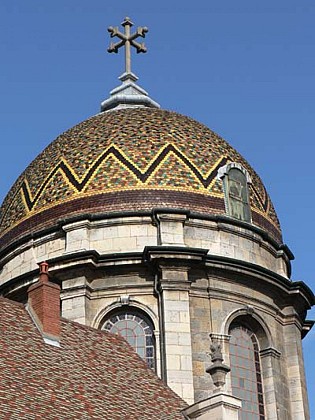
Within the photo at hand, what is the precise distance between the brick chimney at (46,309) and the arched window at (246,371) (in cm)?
788

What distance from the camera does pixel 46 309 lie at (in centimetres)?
2148

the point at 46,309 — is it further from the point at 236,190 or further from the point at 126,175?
the point at 236,190

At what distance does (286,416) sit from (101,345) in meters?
8.63

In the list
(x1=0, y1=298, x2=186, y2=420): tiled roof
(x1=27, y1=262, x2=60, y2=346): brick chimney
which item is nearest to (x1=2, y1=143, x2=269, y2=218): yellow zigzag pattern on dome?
(x1=0, y1=298, x2=186, y2=420): tiled roof

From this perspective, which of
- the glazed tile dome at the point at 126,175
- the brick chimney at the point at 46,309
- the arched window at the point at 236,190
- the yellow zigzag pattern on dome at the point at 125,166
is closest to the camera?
the brick chimney at the point at 46,309

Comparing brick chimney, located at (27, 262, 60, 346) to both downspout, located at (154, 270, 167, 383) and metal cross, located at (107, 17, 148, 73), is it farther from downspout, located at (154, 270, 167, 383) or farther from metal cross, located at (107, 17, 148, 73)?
metal cross, located at (107, 17, 148, 73)

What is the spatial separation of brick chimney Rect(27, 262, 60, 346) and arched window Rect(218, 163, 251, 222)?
31.8ft

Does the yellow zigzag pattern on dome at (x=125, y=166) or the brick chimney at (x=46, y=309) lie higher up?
the yellow zigzag pattern on dome at (x=125, y=166)

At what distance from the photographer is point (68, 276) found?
1152 inches

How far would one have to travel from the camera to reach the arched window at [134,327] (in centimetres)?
2855

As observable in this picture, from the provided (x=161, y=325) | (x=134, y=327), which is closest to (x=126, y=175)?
(x=134, y=327)

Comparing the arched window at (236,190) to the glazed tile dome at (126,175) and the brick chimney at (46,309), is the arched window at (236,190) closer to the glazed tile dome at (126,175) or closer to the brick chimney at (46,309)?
the glazed tile dome at (126,175)

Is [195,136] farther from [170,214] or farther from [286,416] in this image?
[286,416]

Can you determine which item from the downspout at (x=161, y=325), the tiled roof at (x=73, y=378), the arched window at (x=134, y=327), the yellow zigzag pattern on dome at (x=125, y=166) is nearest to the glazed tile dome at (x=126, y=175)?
the yellow zigzag pattern on dome at (x=125, y=166)
